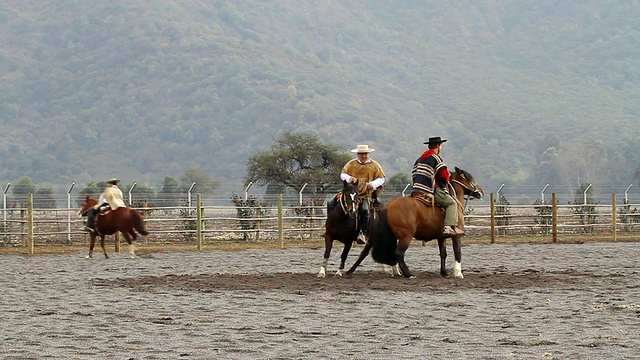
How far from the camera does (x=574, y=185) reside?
317 ft

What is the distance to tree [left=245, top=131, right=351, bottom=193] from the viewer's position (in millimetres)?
44906

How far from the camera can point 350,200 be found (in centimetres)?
1382

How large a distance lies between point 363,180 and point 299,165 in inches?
1295

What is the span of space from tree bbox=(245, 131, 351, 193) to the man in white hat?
96.3ft

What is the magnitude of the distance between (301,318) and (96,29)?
14918 cm

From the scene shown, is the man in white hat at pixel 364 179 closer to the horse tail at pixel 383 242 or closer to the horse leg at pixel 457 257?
the horse tail at pixel 383 242

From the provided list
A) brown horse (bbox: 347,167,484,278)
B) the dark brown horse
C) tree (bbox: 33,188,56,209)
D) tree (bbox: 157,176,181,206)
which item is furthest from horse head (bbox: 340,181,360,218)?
tree (bbox: 157,176,181,206)

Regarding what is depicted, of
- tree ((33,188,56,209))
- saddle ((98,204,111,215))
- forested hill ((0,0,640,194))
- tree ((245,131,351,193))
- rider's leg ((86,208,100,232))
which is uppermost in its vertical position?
forested hill ((0,0,640,194))

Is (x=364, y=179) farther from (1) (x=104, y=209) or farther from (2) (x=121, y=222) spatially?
(1) (x=104, y=209)

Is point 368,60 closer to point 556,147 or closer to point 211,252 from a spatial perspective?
point 556,147

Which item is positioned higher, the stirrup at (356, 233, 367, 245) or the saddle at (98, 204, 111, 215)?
the saddle at (98, 204, 111, 215)

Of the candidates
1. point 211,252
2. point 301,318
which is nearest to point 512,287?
point 301,318

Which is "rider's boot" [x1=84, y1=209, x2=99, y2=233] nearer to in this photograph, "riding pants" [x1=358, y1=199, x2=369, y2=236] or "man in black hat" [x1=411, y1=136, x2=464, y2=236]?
"riding pants" [x1=358, y1=199, x2=369, y2=236]

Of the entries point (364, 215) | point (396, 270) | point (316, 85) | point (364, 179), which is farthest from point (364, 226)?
point (316, 85)
